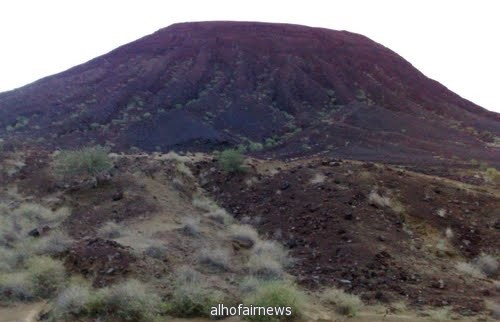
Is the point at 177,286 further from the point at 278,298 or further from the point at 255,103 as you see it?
the point at 255,103

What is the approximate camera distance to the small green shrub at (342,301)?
10.4 metres

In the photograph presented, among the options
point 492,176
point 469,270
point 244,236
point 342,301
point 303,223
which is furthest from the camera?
point 492,176

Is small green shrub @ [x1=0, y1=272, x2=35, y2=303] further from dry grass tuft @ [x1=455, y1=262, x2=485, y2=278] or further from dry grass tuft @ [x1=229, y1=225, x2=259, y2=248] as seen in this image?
dry grass tuft @ [x1=455, y1=262, x2=485, y2=278]

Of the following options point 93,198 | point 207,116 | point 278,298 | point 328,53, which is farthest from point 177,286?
point 328,53

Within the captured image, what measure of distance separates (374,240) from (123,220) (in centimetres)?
626

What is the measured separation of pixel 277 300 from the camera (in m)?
9.88

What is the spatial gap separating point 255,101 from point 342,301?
29.9 m

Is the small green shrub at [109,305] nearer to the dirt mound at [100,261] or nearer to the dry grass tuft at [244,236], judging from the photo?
the dirt mound at [100,261]

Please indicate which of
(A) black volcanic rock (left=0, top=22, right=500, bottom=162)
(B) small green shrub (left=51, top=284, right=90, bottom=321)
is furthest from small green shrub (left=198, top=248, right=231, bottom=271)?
(A) black volcanic rock (left=0, top=22, right=500, bottom=162)

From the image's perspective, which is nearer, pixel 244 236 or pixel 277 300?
pixel 277 300

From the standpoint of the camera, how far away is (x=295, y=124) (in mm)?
36969

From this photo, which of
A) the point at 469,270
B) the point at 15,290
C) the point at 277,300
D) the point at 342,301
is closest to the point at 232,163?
the point at 469,270

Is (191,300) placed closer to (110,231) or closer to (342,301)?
(342,301)

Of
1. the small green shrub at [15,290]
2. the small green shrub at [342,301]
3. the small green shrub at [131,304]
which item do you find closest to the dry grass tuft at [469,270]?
the small green shrub at [342,301]
